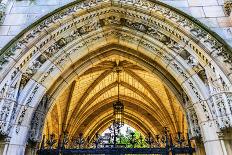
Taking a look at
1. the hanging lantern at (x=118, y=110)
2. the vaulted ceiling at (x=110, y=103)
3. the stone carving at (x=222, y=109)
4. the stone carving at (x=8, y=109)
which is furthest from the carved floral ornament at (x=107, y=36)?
the vaulted ceiling at (x=110, y=103)

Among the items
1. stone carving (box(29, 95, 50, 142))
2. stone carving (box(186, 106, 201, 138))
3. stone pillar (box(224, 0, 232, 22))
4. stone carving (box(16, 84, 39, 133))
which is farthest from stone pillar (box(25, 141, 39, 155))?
stone pillar (box(224, 0, 232, 22))

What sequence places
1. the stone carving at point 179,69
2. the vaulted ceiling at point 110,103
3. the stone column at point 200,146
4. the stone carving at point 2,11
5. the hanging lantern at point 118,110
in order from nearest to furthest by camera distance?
1. the stone column at point 200,146
2. the stone carving at point 179,69
3. the stone carving at point 2,11
4. the hanging lantern at point 118,110
5. the vaulted ceiling at point 110,103

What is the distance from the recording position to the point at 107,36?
604cm

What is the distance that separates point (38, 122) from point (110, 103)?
26.3 ft

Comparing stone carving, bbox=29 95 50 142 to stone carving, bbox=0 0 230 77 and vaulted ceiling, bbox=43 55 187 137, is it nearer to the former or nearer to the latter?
stone carving, bbox=0 0 230 77

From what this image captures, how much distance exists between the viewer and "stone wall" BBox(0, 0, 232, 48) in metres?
5.17

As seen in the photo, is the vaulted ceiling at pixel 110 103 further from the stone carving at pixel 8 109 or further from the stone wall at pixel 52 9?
the stone carving at pixel 8 109

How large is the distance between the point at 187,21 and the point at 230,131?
228cm

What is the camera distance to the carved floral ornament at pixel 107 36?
4797 mm

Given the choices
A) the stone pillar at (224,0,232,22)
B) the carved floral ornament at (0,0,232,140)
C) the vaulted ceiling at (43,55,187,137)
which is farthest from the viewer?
the vaulted ceiling at (43,55,187,137)

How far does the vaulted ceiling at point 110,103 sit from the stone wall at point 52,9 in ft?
13.7

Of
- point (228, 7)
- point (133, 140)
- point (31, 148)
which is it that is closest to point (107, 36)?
point (133, 140)

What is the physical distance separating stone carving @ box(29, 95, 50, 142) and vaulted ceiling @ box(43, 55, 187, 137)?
14.0ft

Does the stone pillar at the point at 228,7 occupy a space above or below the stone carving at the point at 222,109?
above
